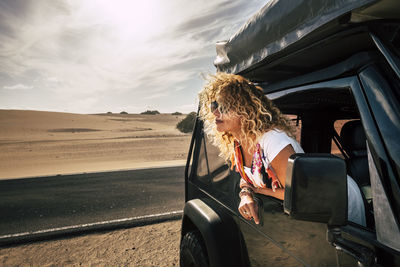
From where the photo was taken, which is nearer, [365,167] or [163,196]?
[365,167]

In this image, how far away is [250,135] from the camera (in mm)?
1687

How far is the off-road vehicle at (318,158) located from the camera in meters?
0.75

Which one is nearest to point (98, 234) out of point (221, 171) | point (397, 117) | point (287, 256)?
point (221, 171)

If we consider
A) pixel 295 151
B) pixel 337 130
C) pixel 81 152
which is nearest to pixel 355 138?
pixel 337 130

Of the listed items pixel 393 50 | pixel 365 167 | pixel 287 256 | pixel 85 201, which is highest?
pixel 393 50

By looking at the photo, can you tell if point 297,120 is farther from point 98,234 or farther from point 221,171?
point 98,234

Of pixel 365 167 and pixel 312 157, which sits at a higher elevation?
pixel 312 157

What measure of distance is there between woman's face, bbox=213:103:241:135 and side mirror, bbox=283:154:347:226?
105 centimetres

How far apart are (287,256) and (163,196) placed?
17.9ft

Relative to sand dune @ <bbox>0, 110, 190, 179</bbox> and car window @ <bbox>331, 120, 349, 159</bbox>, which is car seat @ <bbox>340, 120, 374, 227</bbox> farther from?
sand dune @ <bbox>0, 110, 190, 179</bbox>

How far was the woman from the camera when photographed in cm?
131

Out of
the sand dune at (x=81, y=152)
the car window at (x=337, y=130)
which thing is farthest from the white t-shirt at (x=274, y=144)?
the sand dune at (x=81, y=152)

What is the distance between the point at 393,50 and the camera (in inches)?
34.8

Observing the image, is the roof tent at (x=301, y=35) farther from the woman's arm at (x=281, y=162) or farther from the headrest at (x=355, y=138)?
the headrest at (x=355, y=138)
